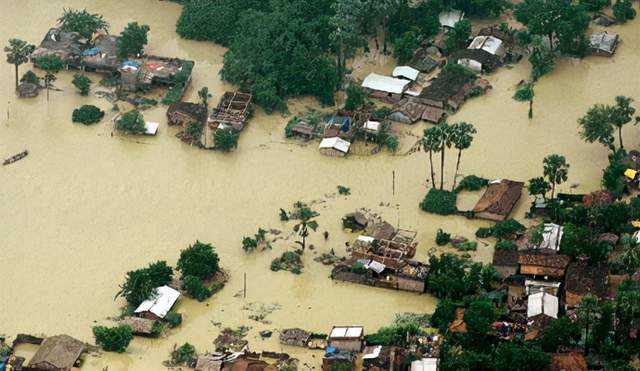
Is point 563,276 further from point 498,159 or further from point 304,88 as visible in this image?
point 304,88

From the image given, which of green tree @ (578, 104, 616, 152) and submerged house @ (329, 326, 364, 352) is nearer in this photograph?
submerged house @ (329, 326, 364, 352)

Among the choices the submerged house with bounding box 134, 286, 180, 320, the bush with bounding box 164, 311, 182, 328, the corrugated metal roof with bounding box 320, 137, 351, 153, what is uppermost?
the corrugated metal roof with bounding box 320, 137, 351, 153

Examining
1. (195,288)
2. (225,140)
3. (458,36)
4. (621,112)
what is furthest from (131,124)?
(621,112)

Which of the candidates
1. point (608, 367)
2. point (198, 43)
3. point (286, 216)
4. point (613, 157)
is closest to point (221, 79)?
point (198, 43)

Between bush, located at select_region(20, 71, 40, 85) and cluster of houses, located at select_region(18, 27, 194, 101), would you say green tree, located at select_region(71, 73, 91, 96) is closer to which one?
cluster of houses, located at select_region(18, 27, 194, 101)

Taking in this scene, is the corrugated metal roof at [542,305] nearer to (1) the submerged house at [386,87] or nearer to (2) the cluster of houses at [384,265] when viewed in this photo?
(2) the cluster of houses at [384,265]

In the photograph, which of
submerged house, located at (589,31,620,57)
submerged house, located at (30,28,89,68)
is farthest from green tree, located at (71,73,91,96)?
submerged house, located at (589,31,620,57)
